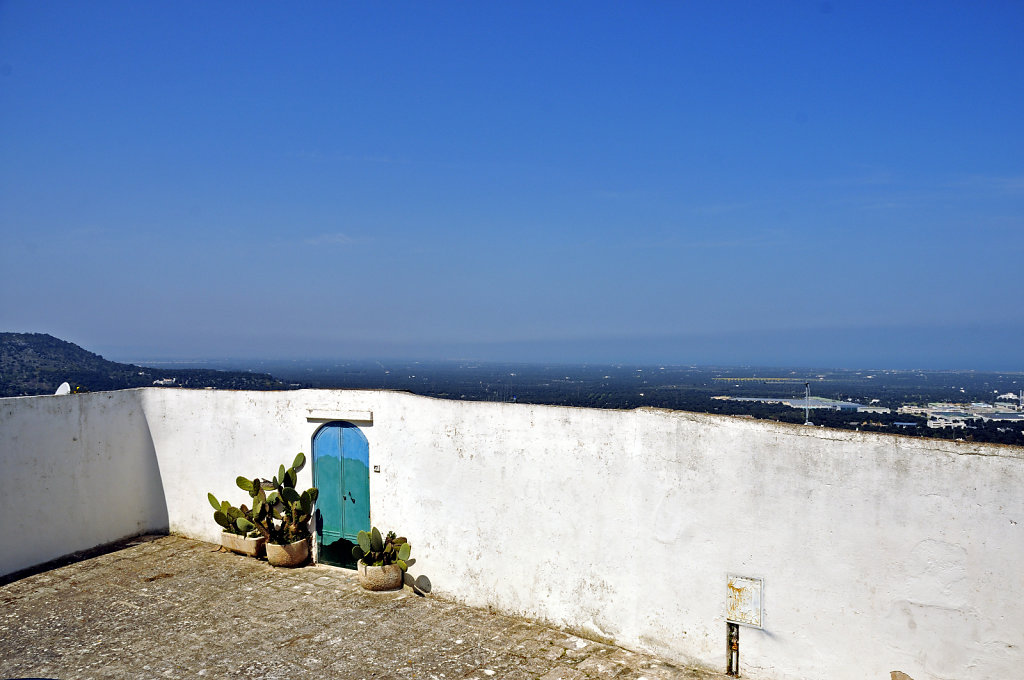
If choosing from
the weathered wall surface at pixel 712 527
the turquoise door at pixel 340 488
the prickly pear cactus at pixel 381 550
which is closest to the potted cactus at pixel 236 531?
the turquoise door at pixel 340 488

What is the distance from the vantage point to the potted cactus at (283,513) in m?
8.07

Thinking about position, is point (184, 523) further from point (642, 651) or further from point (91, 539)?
point (642, 651)

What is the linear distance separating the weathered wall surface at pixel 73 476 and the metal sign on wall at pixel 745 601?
813cm

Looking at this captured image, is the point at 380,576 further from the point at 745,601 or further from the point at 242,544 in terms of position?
the point at 745,601

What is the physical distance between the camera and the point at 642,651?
5.80 metres

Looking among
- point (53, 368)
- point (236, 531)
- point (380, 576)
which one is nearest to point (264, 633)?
point (380, 576)

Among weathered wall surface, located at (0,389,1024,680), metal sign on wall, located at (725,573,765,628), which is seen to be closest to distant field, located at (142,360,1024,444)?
weathered wall surface, located at (0,389,1024,680)

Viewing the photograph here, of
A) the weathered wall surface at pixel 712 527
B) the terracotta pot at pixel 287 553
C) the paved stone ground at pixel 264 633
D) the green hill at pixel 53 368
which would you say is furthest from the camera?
the green hill at pixel 53 368

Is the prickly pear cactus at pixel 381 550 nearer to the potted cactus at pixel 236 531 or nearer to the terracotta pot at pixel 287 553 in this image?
the terracotta pot at pixel 287 553

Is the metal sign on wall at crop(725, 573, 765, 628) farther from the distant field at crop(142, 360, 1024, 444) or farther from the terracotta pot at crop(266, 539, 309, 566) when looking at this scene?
the terracotta pot at crop(266, 539, 309, 566)

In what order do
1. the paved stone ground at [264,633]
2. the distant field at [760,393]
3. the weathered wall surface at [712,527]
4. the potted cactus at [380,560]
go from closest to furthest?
the weathered wall surface at [712,527] < the paved stone ground at [264,633] < the potted cactus at [380,560] < the distant field at [760,393]

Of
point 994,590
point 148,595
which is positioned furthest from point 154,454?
point 994,590

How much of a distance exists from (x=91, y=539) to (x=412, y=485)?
494 centimetres

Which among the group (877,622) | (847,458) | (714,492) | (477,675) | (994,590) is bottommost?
(477,675)
